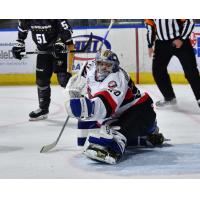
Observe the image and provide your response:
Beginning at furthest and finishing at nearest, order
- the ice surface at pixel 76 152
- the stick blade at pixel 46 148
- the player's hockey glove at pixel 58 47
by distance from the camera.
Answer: the player's hockey glove at pixel 58 47 → the stick blade at pixel 46 148 → the ice surface at pixel 76 152

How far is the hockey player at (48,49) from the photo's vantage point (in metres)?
3.47

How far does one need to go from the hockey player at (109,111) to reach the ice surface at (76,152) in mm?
66

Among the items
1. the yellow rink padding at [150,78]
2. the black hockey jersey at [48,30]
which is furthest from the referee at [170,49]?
the yellow rink padding at [150,78]

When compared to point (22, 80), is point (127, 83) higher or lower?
higher

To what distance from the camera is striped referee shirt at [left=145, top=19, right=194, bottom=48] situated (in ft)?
12.8

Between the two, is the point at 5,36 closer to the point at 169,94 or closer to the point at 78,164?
the point at 169,94

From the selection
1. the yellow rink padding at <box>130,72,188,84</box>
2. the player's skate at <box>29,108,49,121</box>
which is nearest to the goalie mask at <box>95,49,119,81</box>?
the player's skate at <box>29,108,49,121</box>

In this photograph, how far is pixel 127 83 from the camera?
2.49 metres

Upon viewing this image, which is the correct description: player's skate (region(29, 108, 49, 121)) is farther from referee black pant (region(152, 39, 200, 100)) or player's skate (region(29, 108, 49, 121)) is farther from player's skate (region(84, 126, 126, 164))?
player's skate (region(84, 126, 126, 164))

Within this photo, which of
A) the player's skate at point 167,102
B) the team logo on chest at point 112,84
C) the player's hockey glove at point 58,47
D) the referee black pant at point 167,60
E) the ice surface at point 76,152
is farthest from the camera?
the player's skate at point 167,102

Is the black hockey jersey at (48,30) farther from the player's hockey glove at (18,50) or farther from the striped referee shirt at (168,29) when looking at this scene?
the striped referee shirt at (168,29)

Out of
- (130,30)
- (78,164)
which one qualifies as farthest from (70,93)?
(130,30)

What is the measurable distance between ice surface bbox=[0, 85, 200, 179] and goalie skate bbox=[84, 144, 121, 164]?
0.09 ft
